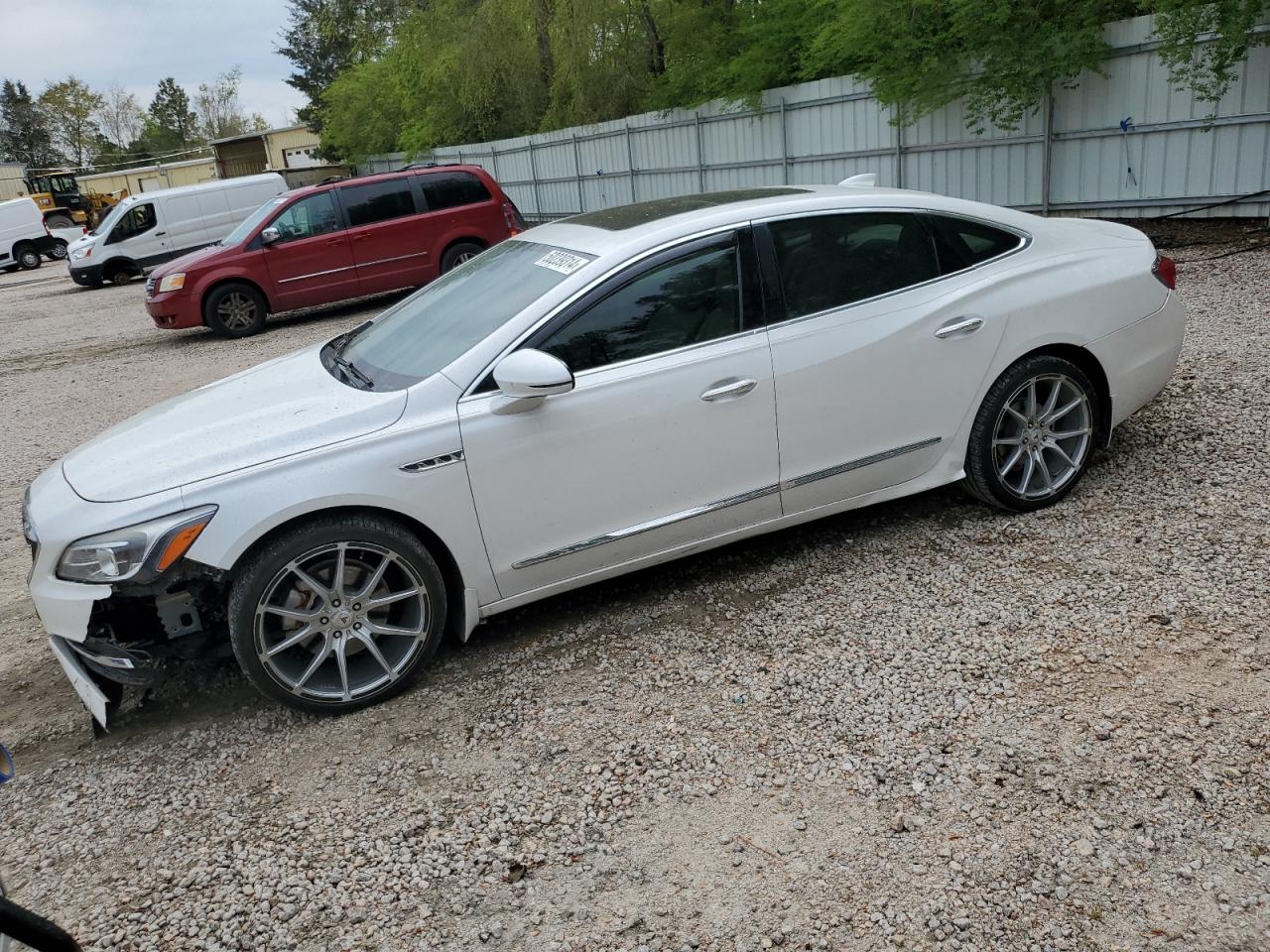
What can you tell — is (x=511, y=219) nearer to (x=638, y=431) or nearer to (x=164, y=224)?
(x=638, y=431)

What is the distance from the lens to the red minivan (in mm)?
12992

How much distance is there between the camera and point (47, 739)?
148 inches

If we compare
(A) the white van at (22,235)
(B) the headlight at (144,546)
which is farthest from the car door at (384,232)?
(A) the white van at (22,235)

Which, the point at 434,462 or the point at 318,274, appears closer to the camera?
the point at 434,462

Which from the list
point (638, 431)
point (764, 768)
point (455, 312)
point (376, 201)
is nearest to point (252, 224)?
point (376, 201)

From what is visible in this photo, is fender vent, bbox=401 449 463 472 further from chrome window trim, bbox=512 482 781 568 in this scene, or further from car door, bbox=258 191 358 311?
car door, bbox=258 191 358 311

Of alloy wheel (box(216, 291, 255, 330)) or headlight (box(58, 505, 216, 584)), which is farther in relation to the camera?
alloy wheel (box(216, 291, 255, 330))

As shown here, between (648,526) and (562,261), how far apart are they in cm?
115

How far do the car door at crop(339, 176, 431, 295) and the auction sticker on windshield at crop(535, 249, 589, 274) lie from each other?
31.9 ft

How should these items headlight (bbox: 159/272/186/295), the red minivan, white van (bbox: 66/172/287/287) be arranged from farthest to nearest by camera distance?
white van (bbox: 66/172/287/287) < the red minivan < headlight (bbox: 159/272/186/295)

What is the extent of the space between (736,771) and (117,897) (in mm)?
1868

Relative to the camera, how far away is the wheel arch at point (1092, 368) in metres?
4.48

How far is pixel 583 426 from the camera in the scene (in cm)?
370

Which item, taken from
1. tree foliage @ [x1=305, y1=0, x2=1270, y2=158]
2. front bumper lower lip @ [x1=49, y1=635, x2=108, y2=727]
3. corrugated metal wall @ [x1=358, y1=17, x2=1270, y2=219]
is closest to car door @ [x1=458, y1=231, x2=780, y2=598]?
front bumper lower lip @ [x1=49, y1=635, x2=108, y2=727]
